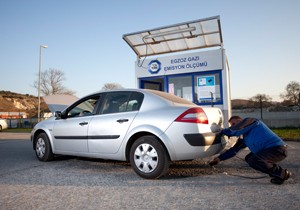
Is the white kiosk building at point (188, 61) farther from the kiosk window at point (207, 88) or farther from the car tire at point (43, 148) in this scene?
the car tire at point (43, 148)

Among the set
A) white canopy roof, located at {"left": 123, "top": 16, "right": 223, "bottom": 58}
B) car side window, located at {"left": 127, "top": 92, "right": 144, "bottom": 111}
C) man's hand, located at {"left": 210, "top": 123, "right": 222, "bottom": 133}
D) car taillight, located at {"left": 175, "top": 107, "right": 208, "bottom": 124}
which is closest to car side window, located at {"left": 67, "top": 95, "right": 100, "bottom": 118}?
car side window, located at {"left": 127, "top": 92, "right": 144, "bottom": 111}

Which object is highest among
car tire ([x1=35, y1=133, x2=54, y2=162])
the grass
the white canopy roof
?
the white canopy roof

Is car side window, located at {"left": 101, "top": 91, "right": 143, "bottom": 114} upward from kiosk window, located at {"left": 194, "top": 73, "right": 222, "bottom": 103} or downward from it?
downward

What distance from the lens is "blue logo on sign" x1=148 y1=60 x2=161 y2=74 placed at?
9.59 meters

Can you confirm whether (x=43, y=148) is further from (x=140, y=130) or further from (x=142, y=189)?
(x=142, y=189)

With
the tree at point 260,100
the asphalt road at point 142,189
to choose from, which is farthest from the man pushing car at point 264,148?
the tree at point 260,100

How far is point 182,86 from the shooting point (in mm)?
9438

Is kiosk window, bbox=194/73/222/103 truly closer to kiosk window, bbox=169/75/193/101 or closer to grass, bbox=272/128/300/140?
kiosk window, bbox=169/75/193/101

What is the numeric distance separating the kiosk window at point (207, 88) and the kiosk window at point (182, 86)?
29 cm

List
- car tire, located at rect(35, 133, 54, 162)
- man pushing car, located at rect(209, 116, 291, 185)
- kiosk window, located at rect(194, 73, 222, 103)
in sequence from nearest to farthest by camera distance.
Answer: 1. man pushing car, located at rect(209, 116, 291, 185)
2. car tire, located at rect(35, 133, 54, 162)
3. kiosk window, located at rect(194, 73, 222, 103)

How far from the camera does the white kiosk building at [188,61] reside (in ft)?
27.9

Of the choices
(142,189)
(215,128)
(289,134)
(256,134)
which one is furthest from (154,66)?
(289,134)

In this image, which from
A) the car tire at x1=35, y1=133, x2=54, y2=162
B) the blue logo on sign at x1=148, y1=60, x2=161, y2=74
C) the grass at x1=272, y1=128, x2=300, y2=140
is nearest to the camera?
the car tire at x1=35, y1=133, x2=54, y2=162

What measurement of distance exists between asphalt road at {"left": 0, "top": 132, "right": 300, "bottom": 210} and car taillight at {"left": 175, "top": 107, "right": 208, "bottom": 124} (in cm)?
90
